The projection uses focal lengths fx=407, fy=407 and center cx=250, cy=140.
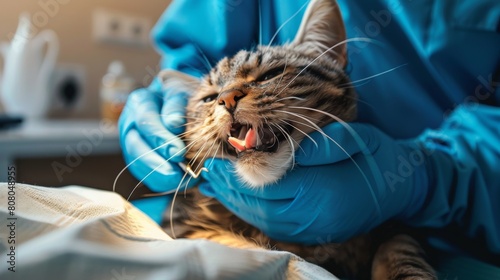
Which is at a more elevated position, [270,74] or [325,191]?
[270,74]

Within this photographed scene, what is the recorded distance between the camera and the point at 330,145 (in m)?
0.47

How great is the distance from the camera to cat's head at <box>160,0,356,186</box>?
451 millimetres

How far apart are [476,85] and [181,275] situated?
0.72 metres

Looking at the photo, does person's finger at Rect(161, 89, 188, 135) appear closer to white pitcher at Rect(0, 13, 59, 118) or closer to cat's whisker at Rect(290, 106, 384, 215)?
cat's whisker at Rect(290, 106, 384, 215)

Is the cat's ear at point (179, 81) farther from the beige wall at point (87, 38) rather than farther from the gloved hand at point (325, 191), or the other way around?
the beige wall at point (87, 38)

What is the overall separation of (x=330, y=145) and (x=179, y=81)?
27 cm

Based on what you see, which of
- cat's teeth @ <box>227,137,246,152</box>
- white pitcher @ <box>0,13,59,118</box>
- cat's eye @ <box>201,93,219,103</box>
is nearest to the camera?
cat's teeth @ <box>227,137,246,152</box>

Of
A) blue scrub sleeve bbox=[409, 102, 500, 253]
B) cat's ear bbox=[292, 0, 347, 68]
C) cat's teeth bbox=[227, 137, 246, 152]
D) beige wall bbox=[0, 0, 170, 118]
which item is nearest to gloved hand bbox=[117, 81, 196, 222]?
cat's teeth bbox=[227, 137, 246, 152]

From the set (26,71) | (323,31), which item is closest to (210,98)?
(323,31)

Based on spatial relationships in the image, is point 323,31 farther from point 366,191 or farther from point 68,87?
point 68,87

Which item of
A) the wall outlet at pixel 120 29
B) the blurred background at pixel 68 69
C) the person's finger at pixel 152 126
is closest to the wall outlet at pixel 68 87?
the blurred background at pixel 68 69

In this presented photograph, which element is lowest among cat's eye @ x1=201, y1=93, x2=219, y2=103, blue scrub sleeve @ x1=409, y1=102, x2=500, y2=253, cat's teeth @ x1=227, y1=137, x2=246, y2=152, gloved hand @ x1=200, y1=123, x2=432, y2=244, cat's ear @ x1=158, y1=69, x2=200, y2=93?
blue scrub sleeve @ x1=409, y1=102, x2=500, y2=253

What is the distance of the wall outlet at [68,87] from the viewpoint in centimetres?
135

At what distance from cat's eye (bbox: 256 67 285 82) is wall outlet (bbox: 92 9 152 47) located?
0.81 m
